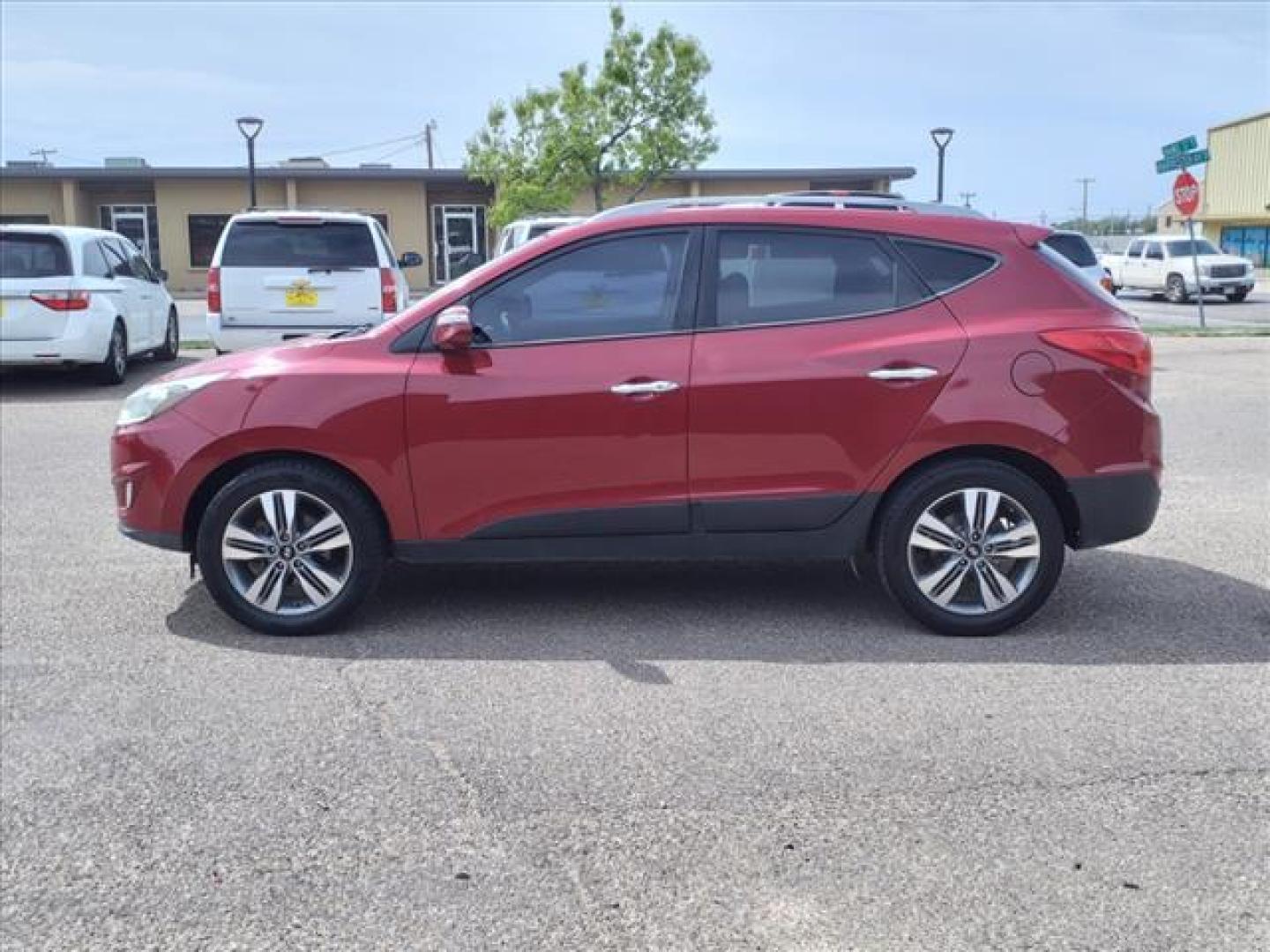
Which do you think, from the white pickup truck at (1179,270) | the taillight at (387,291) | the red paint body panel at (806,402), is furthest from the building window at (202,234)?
the red paint body panel at (806,402)

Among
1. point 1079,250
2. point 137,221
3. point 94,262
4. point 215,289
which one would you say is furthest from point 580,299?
point 137,221

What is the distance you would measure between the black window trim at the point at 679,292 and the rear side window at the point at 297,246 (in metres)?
7.14

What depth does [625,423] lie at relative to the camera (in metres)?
5.04

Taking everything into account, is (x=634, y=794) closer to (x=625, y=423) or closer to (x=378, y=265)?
(x=625, y=423)

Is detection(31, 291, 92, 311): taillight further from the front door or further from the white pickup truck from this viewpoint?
the white pickup truck

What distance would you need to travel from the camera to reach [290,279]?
1181cm

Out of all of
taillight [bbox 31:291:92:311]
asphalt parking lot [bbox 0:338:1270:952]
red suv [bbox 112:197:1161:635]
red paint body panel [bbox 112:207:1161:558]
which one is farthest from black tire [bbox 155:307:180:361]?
red paint body panel [bbox 112:207:1161:558]

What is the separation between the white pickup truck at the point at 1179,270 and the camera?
33406 mm

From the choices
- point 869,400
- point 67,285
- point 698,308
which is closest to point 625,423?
point 698,308

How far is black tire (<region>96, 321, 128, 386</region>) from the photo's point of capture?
13609mm

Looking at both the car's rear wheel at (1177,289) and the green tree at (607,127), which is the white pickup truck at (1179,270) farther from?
the green tree at (607,127)

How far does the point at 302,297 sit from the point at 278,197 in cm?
3047

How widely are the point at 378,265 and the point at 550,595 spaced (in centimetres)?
698

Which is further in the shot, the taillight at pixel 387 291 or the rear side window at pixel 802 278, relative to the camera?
the taillight at pixel 387 291
